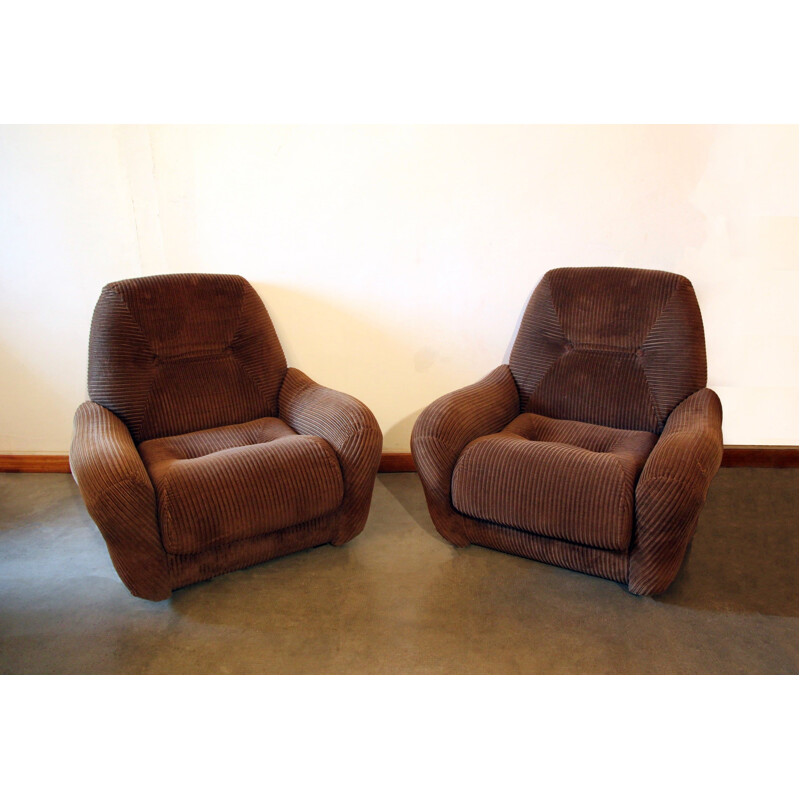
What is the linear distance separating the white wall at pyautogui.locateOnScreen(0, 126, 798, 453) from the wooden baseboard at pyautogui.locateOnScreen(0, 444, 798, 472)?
91 mm

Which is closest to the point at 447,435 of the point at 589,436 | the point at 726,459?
the point at 589,436

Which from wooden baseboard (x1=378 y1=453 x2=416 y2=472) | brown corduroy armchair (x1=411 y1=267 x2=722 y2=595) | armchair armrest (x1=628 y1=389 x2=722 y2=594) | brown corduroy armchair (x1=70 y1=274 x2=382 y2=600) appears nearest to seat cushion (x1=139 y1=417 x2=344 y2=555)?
brown corduroy armchair (x1=70 y1=274 x2=382 y2=600)

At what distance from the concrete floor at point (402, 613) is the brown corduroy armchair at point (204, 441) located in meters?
0.14

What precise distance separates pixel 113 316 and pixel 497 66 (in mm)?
1761

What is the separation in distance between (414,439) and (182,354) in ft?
3.29

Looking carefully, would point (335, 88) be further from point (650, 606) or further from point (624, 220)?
point (650, 606)

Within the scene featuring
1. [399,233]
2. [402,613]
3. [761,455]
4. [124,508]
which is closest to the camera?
[124,508]

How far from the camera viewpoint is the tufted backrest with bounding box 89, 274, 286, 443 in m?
2.30

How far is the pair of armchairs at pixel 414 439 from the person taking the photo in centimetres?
188

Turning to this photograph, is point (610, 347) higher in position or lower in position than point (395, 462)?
higher

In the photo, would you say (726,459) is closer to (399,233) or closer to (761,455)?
(761,455)

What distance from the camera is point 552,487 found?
196cm

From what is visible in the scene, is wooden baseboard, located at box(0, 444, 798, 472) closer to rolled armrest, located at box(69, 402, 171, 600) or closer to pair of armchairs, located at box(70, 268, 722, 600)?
pair of armchairs, located at box(70, 268, 722, 600)

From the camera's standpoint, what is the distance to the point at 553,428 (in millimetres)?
2420
